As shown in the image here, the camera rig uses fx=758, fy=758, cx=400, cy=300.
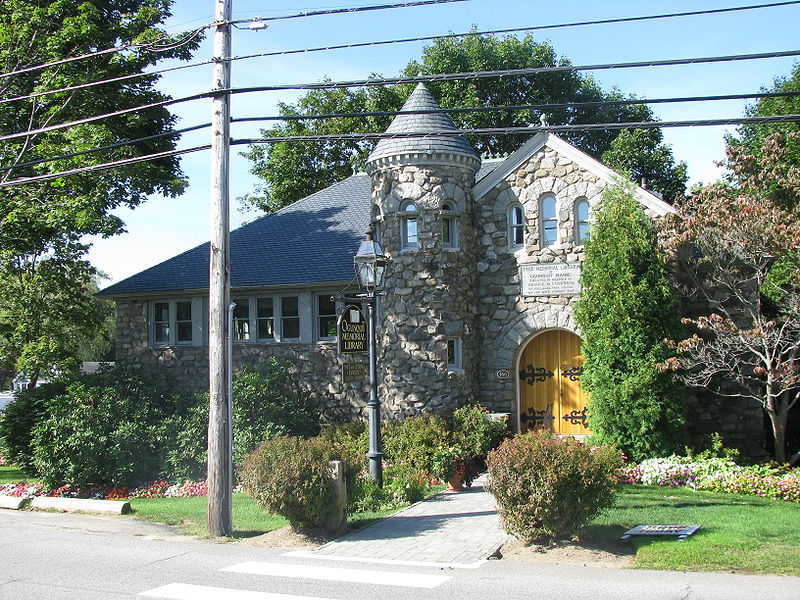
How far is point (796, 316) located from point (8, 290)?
59.2ft

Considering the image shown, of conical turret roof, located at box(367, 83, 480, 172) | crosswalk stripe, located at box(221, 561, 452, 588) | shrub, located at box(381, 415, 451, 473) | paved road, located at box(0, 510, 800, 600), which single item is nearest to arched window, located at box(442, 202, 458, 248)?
conical turret roof, located at box(367, 83, 480, 172)

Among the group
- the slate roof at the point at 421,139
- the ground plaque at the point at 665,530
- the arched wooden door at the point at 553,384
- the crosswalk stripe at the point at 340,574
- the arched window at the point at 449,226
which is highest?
the slate roof at the point at 421,139

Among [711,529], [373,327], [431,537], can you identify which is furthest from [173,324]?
[711,529]

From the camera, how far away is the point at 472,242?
16828 millimetres

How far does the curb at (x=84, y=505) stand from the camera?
1280 cm

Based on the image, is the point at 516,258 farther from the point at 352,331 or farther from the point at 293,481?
the point at 293,481

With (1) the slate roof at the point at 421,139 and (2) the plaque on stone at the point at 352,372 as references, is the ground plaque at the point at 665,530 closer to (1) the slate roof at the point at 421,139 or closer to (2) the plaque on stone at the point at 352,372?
(2) the plaque on stone at the point at 352,372

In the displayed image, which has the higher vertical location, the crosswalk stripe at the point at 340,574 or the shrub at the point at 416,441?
the shrub at the point at 416,441

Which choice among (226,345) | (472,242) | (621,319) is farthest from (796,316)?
(226,345)

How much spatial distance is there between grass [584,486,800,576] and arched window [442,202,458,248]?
6.30m

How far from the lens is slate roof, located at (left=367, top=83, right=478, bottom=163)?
1611 centimetres

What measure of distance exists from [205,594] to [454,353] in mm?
9470

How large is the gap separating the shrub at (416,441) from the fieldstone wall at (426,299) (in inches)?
33.8

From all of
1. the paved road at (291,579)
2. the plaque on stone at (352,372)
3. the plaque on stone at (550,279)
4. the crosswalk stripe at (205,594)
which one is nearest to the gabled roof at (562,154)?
the plaque on stone at (550,279)
